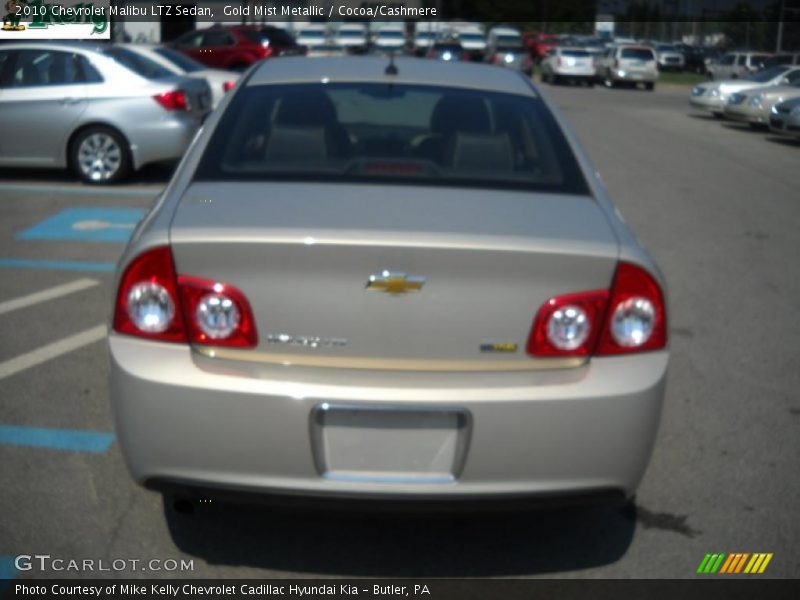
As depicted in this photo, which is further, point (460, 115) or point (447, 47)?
point (447, 47)

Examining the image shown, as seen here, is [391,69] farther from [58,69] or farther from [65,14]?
[65,14]

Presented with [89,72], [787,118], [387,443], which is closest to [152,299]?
[387,443]

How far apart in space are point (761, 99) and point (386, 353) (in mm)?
19659

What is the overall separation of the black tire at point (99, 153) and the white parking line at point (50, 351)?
5.97 m

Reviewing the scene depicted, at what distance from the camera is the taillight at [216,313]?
10.7 ft

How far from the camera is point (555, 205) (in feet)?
12.2

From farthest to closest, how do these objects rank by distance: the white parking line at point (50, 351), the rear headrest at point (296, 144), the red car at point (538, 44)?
the red car at point (538, 44) → the white parking line at point (50, 351) → the rear headrest at point (296, 144)

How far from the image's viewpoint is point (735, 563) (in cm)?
386

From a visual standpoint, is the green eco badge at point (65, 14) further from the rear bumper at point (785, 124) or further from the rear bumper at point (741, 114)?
the rear bumper at point (741, 114)

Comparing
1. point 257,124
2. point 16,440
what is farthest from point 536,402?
point 16,440

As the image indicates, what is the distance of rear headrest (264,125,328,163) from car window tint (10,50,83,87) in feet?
28.8

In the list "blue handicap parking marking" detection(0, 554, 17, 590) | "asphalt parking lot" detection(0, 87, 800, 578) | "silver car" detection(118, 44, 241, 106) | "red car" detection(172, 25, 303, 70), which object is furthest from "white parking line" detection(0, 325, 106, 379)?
"red car" detection(172, 25, 303, 70)

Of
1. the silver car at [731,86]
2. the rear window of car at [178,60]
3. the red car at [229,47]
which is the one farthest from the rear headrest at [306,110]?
the red car at [229,47]

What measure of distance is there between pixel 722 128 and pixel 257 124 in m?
20.1
